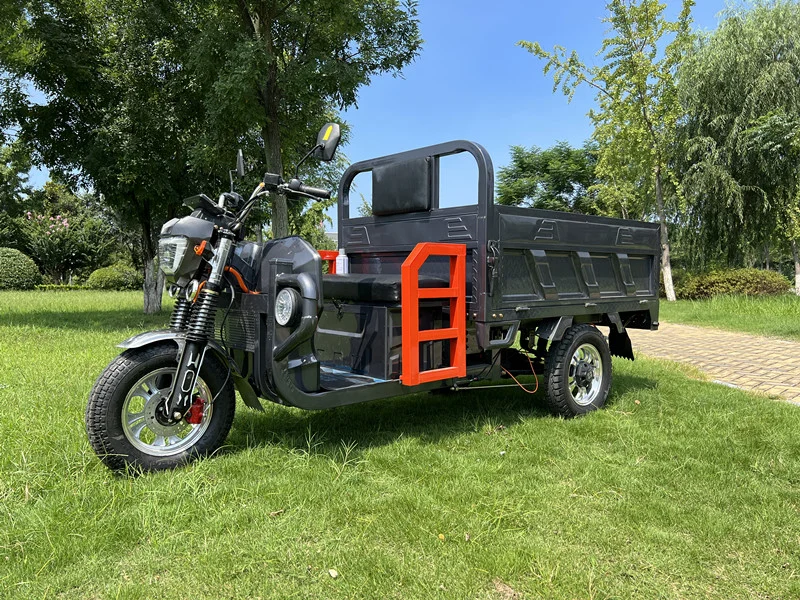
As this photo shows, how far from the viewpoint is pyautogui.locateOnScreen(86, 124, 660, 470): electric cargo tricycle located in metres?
3.23

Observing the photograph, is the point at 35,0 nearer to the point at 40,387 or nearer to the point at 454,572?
the point at 40,387

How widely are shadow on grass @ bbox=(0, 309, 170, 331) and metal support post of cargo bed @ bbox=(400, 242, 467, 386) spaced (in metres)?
7.32

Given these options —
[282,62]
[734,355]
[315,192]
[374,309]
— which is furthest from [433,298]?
[282,62]

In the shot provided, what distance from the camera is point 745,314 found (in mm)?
13055

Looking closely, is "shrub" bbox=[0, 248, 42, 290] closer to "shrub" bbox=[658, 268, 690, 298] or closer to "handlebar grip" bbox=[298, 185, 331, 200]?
"shrub" bbox=[658, 268, 690, 298]

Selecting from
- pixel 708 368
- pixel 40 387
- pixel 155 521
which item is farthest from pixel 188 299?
pixel 708 368

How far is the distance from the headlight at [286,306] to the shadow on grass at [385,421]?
2.78ft

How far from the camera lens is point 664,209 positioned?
19781 mm

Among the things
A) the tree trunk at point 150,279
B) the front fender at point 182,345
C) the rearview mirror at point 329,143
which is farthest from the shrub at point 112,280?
the rearview mirror at point 329,143

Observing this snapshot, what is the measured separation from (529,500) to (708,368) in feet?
17.0

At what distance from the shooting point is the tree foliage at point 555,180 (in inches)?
1195

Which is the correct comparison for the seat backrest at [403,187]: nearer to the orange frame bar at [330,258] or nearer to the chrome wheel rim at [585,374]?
the orange frame bar at [330,258]

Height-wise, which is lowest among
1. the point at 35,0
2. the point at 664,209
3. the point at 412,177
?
the point at 412,177

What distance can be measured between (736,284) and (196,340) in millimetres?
18035
